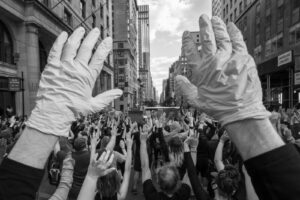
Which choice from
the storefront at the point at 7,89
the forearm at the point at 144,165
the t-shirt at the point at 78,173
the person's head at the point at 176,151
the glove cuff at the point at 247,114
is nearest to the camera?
the glove cuff at the point at 247,114

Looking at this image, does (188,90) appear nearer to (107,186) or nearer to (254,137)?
(254,137)

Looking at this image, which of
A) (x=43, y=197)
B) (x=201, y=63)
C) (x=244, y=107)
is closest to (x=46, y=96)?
(x=201, y=63)

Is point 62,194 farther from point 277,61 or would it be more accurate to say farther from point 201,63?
point 277,61

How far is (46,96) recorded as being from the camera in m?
1.32

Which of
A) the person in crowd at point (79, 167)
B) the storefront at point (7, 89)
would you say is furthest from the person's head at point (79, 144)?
the storefront at point (7, 89)

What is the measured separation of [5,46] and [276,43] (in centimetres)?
2322

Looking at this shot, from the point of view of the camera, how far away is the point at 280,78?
2589cm

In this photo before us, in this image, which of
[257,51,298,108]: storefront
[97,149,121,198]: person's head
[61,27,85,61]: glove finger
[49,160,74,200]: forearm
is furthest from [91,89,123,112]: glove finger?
[257,51,298,108]: storefront

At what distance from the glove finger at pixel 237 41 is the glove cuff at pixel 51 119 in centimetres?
102

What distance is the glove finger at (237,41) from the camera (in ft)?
4.21

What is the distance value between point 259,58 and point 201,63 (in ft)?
93.8

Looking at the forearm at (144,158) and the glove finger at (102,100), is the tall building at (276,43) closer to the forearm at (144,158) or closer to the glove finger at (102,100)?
the forearm at (144,158)

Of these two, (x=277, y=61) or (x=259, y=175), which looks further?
(x=277, y=61)

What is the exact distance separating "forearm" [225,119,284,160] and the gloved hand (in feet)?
0.11
